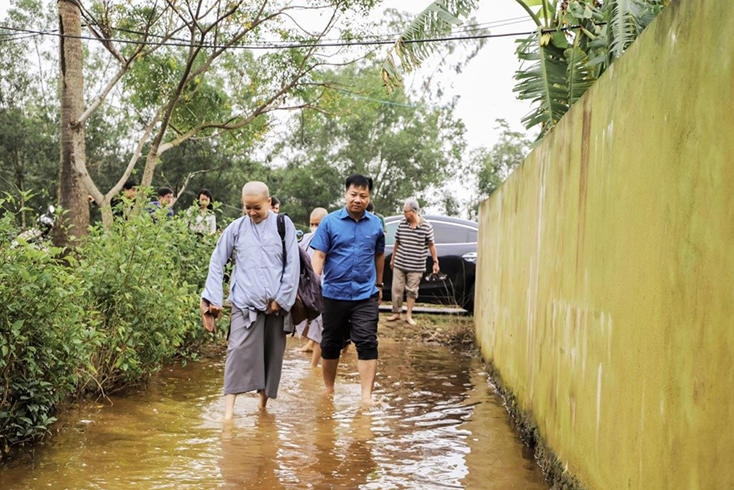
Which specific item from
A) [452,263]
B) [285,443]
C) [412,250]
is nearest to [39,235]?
[285,443]

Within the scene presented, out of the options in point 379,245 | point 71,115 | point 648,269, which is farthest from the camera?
point 71,115

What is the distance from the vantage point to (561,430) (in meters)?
5.14

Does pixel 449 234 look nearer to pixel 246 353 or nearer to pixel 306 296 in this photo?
pixel 306 296

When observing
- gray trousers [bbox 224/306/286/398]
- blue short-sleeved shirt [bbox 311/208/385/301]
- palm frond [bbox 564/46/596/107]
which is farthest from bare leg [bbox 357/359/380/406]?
palm frond [bbox 564/46/596/107]

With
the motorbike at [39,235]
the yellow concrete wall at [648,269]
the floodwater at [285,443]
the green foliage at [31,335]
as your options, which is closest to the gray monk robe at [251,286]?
the floodwater at [285,443]

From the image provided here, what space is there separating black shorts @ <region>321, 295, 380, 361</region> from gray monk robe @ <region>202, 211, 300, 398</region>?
900 mm

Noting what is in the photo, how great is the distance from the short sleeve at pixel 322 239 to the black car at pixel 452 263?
7479 mm

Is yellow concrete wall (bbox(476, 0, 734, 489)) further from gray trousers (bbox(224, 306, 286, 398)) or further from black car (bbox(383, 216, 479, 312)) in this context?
black car (bbox(383, 216, 479, 312))

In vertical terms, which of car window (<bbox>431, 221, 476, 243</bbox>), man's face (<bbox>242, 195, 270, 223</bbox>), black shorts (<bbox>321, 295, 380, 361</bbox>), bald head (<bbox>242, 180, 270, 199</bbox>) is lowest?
black shorts (<bbox>321, 295, 380, 361</bbox>)

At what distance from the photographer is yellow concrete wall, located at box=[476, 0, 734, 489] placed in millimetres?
2658

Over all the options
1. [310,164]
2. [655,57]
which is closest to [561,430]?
[655,57]

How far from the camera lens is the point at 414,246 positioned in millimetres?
13867

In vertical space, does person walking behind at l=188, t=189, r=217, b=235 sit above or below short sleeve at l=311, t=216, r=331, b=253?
above

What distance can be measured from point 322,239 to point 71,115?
22.7ft
